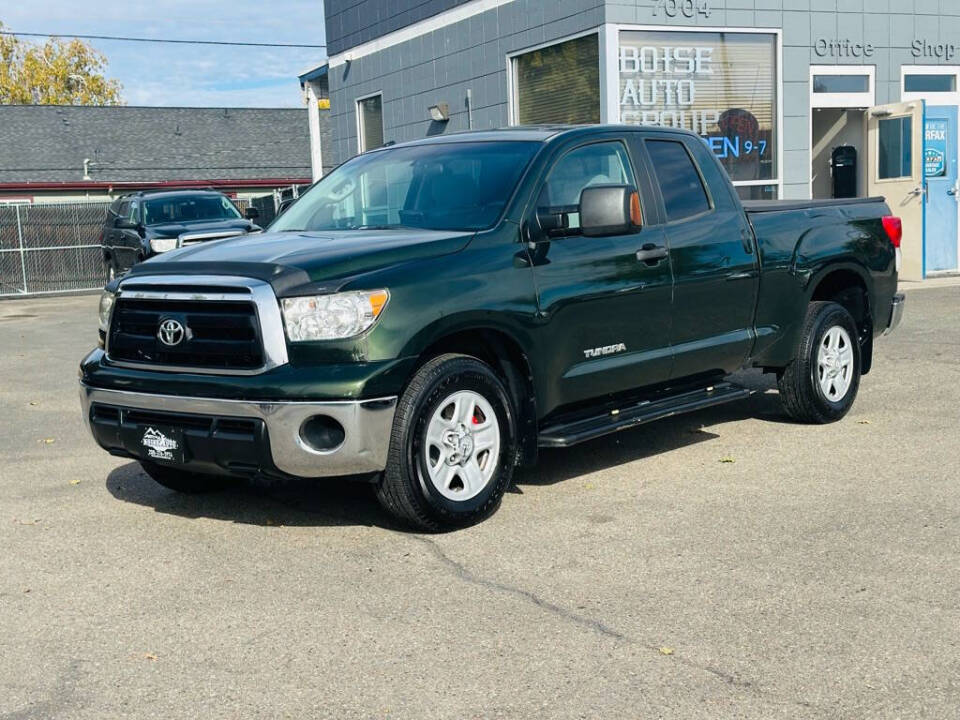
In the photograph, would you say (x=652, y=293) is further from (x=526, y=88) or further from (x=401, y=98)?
(x=401, y=98)

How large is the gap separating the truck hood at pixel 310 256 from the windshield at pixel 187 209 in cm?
1489

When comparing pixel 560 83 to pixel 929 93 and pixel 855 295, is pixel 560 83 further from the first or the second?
pixel 855 295

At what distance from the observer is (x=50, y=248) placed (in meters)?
26.5

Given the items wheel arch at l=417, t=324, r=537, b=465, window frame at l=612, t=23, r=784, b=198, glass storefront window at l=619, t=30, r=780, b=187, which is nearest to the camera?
wheel arch at l=417, t=324, r=537, b=465

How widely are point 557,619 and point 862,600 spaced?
1203 mm

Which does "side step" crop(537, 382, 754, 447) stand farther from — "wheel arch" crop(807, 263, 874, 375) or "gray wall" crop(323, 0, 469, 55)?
"gray wall" crop(323, 0, 469, 55)

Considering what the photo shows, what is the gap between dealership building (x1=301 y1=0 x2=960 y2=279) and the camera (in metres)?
16.8

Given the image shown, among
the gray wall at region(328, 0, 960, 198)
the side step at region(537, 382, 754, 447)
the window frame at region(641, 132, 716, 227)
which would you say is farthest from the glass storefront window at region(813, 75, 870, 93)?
the side step at region(537, 382, 754, 447)

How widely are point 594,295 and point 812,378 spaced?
229 cm

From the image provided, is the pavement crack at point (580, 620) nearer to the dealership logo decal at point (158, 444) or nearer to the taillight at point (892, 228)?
the dealership logo decal at point (158, 444)

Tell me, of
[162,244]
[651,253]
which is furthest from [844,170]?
[651,253]

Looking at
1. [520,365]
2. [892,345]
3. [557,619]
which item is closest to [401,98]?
[892,345]

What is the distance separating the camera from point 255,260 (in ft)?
19.1

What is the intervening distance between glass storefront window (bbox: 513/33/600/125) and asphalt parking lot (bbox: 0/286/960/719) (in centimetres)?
1007
